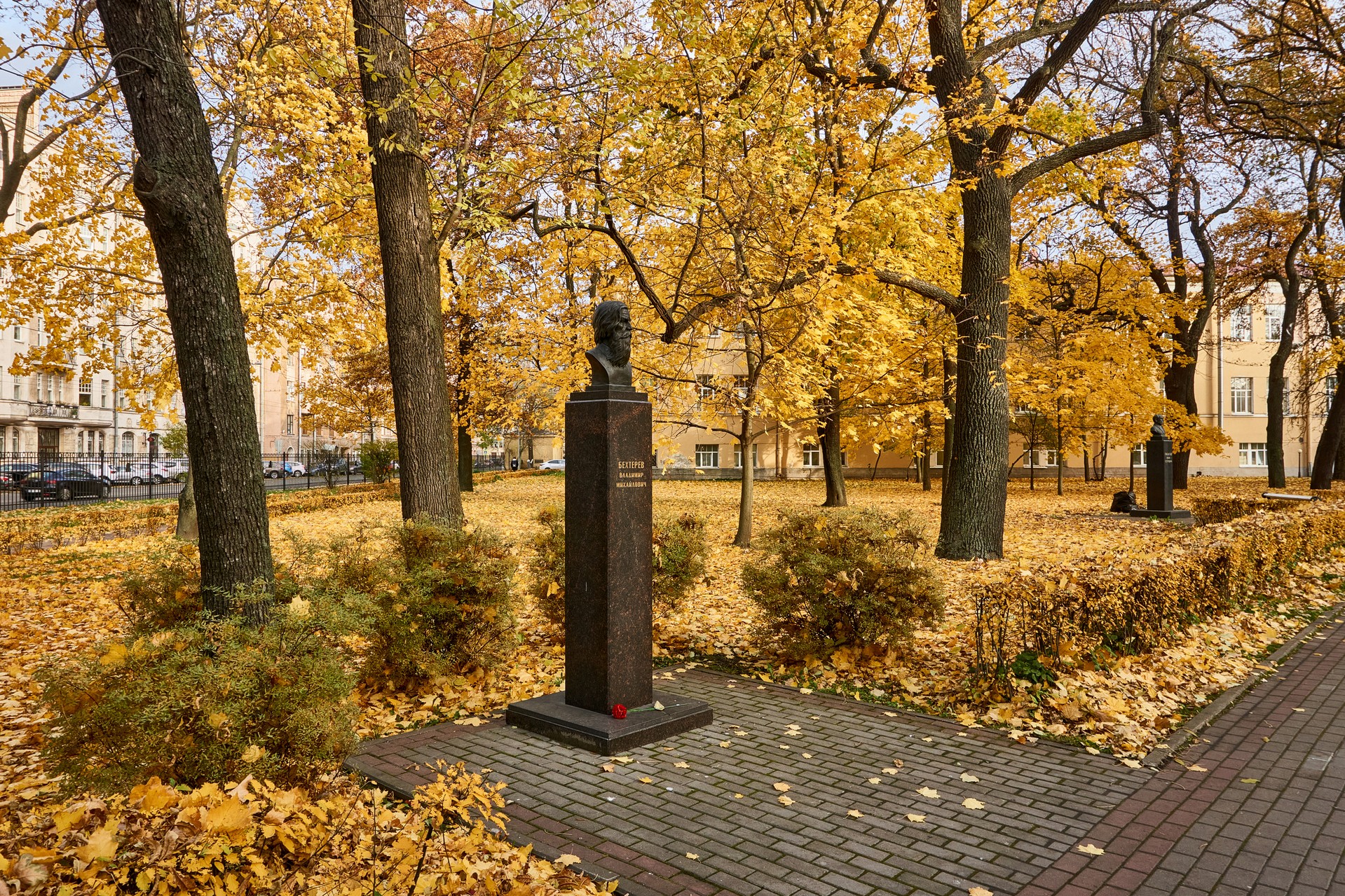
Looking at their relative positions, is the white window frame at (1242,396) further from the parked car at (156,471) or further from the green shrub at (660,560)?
the parked car at (156,471)

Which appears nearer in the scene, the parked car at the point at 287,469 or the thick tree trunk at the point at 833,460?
the thick tree trunk at the point at 833,460

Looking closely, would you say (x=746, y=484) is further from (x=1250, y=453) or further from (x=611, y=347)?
(x=1250, y=453)

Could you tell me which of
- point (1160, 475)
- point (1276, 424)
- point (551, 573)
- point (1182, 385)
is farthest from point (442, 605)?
point (1276, 424)

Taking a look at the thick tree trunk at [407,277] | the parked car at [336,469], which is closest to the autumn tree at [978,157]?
the thick tree trunk at [407,277]

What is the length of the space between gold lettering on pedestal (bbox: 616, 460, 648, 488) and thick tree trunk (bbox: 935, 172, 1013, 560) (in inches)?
343

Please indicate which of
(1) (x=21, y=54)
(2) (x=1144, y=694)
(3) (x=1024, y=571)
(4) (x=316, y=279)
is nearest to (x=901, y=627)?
(3) (x=1024, y=571)

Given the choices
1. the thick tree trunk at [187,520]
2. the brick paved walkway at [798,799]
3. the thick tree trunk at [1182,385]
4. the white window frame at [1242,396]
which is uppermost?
the white window frame at [1242,396]

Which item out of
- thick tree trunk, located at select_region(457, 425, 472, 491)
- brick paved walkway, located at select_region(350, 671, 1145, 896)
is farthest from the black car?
brick paved walkway, located at select_region(350, 671, 1145, 896)

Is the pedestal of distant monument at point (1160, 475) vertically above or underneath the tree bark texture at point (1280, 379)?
underneath

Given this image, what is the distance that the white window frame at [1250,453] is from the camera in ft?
164

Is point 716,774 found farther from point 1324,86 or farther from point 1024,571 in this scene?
point 1324,86

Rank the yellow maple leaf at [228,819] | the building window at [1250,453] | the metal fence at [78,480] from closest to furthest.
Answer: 1. the yellow maple leaf at [228,819]
2. the metal fence at [78,480]
3. the building window at [1250,453]

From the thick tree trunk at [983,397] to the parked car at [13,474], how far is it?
102 feet

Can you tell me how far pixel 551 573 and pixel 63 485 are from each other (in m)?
30.5
